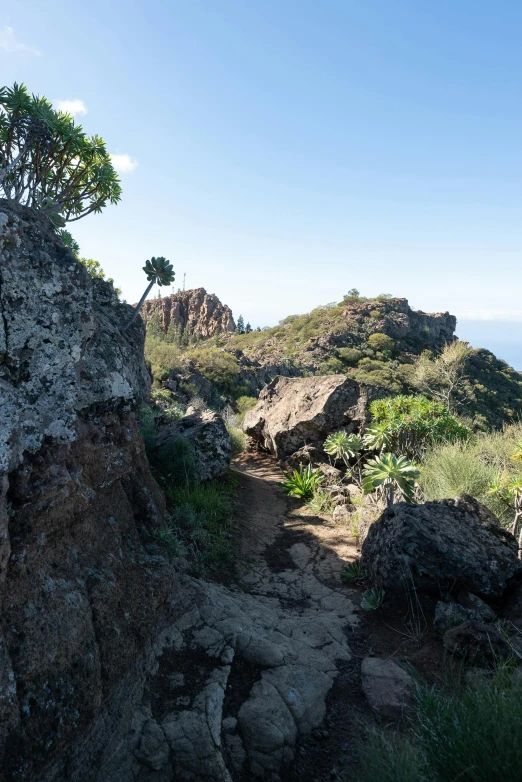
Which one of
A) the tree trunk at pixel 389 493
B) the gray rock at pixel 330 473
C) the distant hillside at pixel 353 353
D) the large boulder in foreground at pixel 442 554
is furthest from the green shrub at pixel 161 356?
the large boulder in foreground at pixel 442 554

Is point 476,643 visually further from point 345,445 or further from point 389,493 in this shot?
point 345,445

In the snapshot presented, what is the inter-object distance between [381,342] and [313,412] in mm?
28359

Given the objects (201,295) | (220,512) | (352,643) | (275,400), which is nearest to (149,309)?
(201,295)

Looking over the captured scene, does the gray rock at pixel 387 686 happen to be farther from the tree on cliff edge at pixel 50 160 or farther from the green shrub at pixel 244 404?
the green shrub at pixel 244 404

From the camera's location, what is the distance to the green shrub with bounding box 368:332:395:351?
122 feet

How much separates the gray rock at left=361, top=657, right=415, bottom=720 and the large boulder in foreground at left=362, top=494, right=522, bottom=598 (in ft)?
3.23

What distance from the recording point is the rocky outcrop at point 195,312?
49875 millimetres

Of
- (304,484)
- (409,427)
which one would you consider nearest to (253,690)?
(304,484)

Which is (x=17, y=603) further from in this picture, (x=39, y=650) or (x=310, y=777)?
(x=310, y=777)

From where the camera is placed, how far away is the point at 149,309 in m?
49.7

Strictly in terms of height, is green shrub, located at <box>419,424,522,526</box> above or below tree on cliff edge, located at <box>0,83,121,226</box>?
below

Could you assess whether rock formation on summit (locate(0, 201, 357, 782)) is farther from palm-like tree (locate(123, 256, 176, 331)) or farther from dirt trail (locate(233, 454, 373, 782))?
palm-like tree (locate(123, 256, 176, 331))

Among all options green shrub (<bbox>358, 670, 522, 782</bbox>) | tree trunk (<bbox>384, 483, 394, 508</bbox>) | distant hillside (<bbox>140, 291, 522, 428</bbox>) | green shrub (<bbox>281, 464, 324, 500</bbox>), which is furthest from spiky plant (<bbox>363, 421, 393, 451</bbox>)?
distant hillside (<bbox>140, 291, 522, 428</bbox>)

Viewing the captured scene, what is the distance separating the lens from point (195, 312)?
5259 cm
